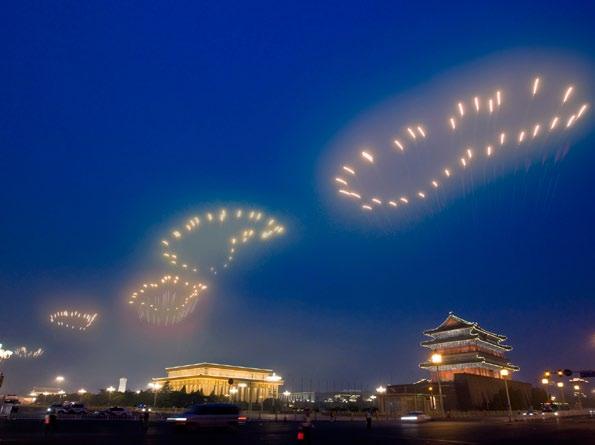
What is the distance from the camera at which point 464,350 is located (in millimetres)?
76750

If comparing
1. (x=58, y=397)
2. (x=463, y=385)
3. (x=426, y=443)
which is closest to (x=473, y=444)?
(x=426, y=443)

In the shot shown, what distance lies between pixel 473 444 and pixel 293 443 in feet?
23.4

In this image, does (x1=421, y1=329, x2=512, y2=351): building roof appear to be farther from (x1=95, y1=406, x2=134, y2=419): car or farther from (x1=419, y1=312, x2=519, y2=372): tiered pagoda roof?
(x1=95, y1=406, x2=134, y2=419): car

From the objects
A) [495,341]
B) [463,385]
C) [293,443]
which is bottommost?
[293,443]

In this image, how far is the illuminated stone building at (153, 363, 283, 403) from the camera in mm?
90938

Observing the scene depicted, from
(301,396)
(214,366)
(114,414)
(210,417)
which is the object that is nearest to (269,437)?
(210,417)

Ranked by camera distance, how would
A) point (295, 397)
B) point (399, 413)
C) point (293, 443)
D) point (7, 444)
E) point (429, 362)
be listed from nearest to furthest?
point (7, 444)
point (293, 443)
point (399, 413)
point (429, 362)
point (295, 397)

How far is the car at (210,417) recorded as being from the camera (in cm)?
2186

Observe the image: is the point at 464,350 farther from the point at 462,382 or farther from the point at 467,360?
the point at 462,382

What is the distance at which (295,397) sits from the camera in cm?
16912

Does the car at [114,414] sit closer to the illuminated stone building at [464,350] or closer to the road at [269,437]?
the road at [269,437]

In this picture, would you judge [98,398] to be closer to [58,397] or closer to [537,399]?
[58,397]

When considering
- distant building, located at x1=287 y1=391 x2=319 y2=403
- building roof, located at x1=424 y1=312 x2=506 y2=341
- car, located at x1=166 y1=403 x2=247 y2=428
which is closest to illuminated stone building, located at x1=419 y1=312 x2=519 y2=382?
building roof, located at x1=424 y1=312 x2=506 y2=341

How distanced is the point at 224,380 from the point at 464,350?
50.8m
